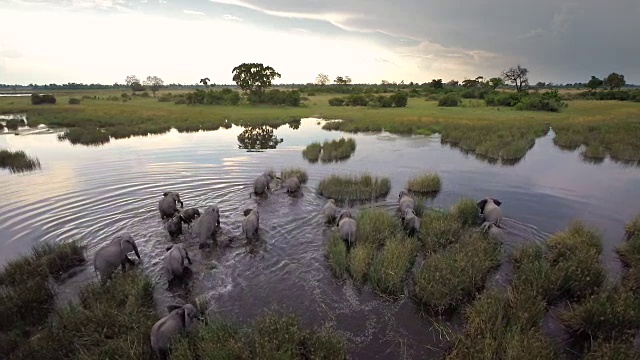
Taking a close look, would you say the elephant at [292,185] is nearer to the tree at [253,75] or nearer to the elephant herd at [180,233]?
the elephant herd at [180,233]

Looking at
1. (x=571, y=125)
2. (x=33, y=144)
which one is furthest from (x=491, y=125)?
(x=33, y=144)

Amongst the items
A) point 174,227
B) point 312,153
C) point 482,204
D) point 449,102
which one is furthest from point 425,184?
point 449,102

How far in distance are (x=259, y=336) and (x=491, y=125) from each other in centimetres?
4018

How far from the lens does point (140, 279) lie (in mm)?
9422

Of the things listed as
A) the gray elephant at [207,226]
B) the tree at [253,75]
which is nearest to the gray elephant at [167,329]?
the gray elephant at [207,226]

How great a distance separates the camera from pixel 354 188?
17.9 m

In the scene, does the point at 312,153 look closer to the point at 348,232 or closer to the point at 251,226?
the point at 251,226

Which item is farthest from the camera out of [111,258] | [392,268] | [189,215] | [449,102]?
[449,102]

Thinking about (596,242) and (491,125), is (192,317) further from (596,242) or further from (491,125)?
(491,125)

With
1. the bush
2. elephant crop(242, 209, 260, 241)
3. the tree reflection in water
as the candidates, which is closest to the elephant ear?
elephant crop(242, 209, 260, 241)

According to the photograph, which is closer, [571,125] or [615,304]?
[615,304]

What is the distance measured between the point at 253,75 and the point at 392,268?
72561 millimetres

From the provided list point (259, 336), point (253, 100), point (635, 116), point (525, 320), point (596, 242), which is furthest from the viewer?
point (253, 100)

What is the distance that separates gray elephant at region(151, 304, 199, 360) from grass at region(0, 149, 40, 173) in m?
22.1
